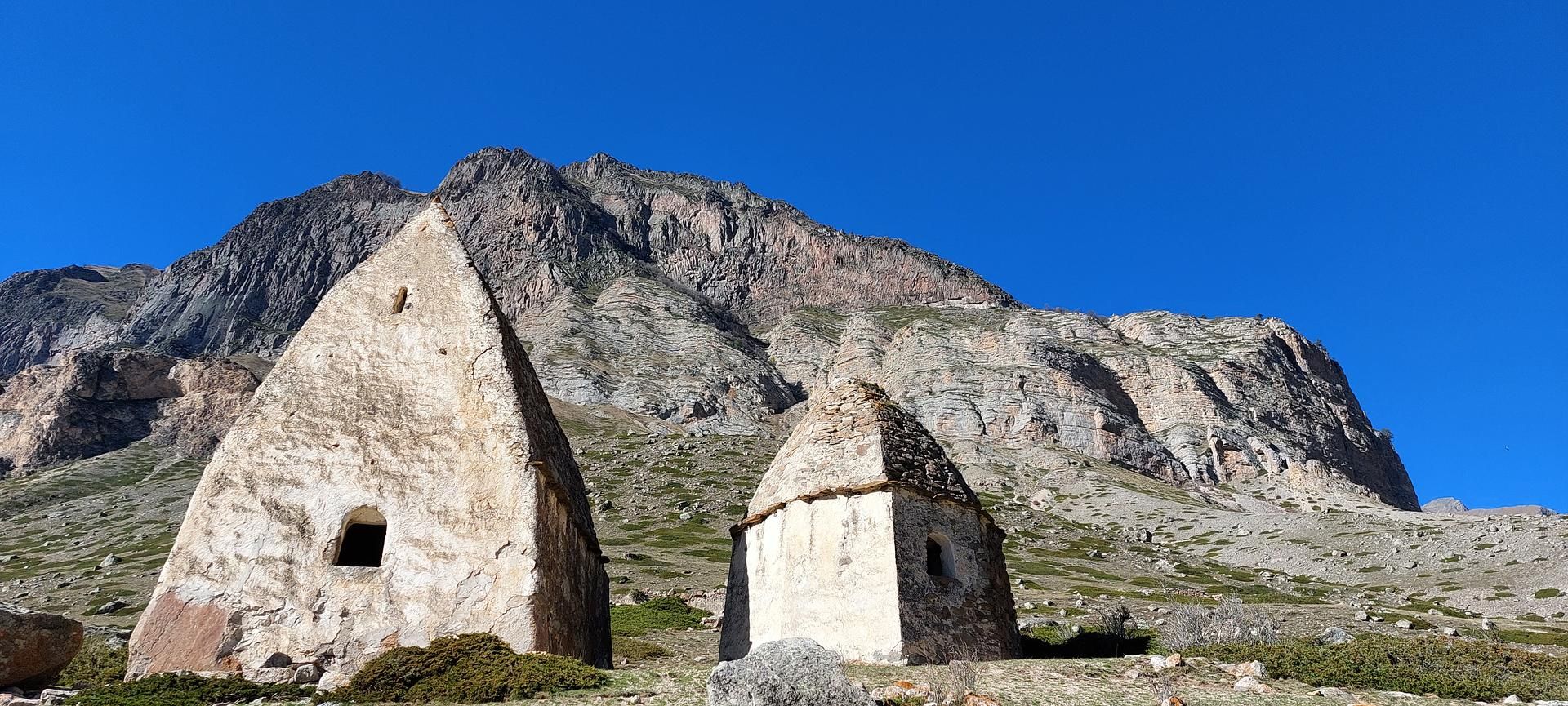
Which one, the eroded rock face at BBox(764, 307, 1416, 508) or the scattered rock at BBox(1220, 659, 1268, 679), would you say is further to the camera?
the eroded rock face at BBox(764, 307, 1416, 508)

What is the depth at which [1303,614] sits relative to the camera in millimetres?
36000

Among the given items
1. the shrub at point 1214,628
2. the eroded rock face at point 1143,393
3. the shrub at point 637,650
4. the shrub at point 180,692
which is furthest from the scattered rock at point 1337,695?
the eroded rock face at point 1143,393

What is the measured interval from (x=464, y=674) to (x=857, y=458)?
853 cm

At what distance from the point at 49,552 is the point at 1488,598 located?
3904 inches

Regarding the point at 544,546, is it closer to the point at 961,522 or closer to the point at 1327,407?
the point at 961,522

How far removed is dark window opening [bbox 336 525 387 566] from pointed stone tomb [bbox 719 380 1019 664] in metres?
7.07

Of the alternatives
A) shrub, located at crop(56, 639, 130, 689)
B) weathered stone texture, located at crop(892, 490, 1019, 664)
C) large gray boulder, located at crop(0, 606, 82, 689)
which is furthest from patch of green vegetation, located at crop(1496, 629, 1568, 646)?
large gray boulder, located at crop(0, 606, 82, 689)

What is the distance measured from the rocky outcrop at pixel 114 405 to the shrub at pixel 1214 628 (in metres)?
128

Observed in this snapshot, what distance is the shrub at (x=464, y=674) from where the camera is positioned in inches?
457

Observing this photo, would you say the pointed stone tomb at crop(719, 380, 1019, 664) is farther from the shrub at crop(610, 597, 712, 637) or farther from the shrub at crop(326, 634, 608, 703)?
the shrub at crop(610, 597, 712, 637)

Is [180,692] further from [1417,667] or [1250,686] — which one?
[1417,667]

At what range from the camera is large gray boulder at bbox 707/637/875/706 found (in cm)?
1024

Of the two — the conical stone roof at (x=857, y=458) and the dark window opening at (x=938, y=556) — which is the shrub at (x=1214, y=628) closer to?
the dark window opening at (x=938, y=556)

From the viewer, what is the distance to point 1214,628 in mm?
21750
